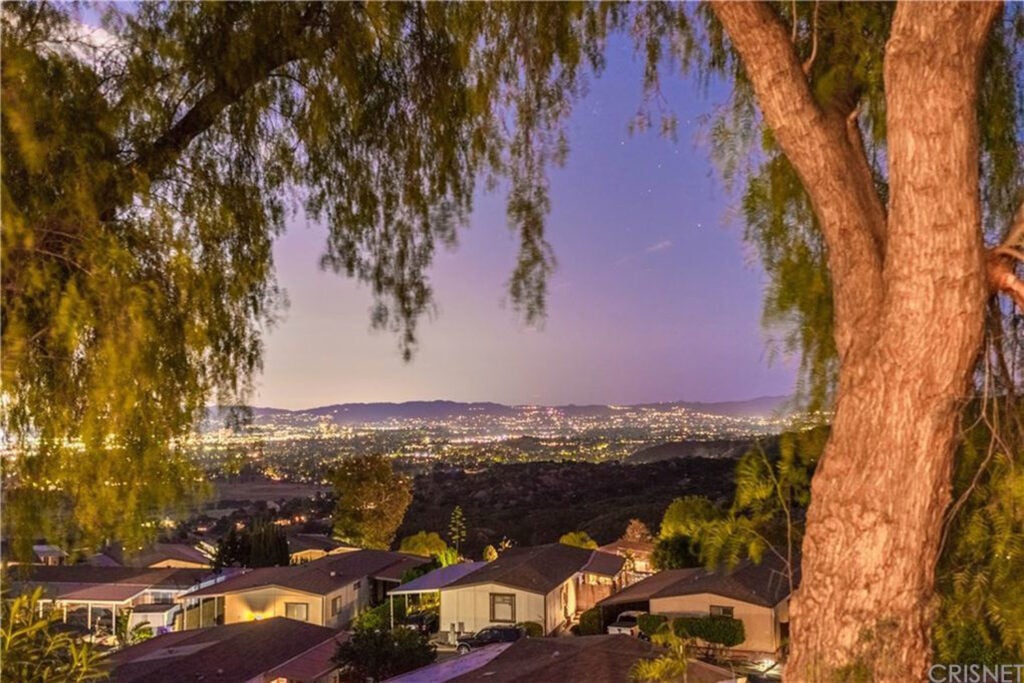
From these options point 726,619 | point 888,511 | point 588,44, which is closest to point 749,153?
point 588,44

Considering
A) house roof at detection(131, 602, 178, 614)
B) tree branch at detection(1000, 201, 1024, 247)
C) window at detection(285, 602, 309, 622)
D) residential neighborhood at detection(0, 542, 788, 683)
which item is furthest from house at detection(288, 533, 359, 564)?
tree branch at detection(1000, 201, 1024, 247)

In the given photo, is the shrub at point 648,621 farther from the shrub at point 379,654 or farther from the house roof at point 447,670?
the shrub at point 379,654

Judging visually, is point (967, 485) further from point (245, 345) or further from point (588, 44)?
point (245, 345)

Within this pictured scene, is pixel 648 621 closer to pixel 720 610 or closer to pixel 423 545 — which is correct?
pixel 720 610

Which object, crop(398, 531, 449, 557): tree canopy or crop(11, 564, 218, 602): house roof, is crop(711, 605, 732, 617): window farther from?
crop(398, 531, 449, 557): tree canopy

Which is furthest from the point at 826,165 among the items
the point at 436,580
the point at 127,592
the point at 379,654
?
the point at 127,592
